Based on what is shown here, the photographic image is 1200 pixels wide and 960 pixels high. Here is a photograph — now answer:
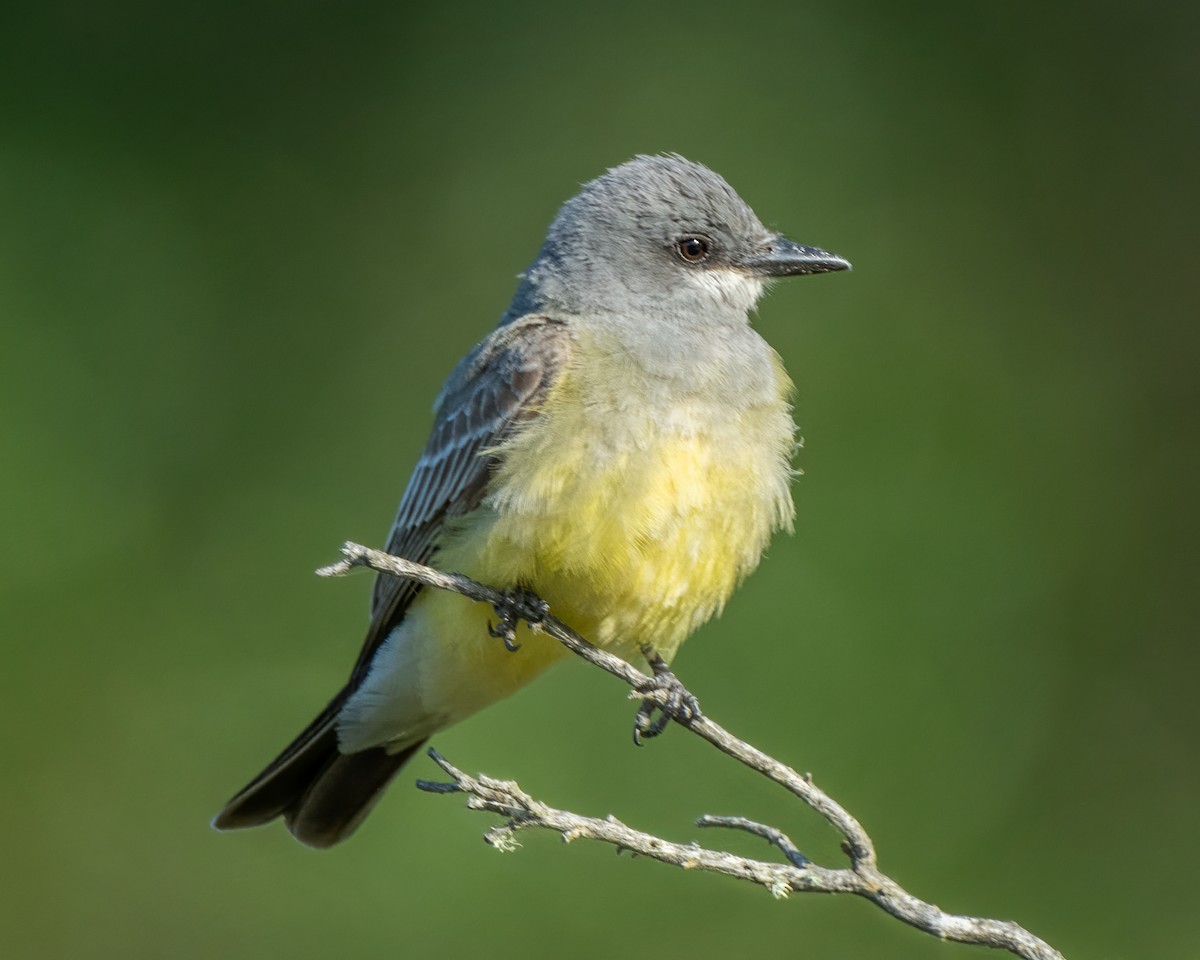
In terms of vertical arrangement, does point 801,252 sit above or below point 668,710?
above

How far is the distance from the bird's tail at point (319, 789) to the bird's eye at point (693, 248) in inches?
61.5

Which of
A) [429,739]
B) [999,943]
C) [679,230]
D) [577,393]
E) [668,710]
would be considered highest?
[679,230]

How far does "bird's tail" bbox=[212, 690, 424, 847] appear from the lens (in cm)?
403

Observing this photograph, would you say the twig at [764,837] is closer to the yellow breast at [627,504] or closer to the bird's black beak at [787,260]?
the yellow breast at [627,504]

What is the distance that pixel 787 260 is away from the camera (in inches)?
157

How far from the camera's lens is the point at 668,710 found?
3.46m

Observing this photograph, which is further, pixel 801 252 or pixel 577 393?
pixel 801 252

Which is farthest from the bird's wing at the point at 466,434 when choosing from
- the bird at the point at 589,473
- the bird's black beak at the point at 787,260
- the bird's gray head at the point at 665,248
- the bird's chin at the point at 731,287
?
the bird's black beak at the point at 787,260

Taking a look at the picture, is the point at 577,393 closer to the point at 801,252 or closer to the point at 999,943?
the point at 801,252

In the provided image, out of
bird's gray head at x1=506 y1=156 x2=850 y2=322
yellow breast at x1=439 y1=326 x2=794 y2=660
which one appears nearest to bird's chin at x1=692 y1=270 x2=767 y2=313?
bird's gray head at x1=506 y1=156 x2=850 y2=322

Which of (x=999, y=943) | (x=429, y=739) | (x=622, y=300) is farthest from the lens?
(x=429, y=739)

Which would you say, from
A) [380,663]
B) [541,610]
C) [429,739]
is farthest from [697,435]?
[429,739]

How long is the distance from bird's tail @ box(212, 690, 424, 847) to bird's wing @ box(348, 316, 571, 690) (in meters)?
0.27

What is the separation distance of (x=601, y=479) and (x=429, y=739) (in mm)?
1327
